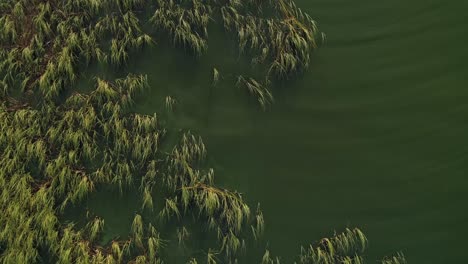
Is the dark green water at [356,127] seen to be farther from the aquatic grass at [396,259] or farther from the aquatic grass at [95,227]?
the aquatic grass at [95,227]

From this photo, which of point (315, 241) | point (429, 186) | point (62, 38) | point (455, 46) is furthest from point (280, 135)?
point (62, 38)

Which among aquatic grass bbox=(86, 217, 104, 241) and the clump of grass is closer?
aquatic grass bbox=(86, 217, 104, 241)

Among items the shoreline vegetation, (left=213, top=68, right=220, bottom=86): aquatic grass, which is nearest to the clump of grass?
the shoreline vegetation

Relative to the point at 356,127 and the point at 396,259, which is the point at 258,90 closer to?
the point at 356,127

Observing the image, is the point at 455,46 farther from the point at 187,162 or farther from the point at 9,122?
the point at 9,122

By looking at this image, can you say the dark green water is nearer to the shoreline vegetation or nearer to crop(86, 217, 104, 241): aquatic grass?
the shoreline vegetation

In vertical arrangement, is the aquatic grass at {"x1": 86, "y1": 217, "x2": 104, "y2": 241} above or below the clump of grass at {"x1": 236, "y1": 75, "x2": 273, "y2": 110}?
below
